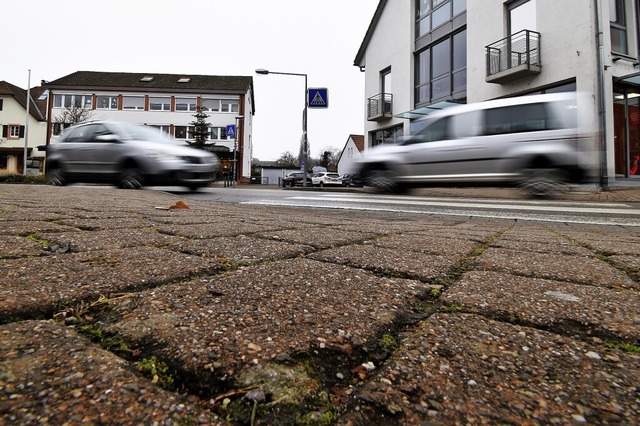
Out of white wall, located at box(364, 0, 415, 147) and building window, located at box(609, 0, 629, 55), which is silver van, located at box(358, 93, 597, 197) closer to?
building window, located at box(609, 0, 629, 55)

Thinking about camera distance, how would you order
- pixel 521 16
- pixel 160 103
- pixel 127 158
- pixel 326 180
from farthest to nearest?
pixel 160 103 < pixel 326 180 < pixel 521 16 < pixel 127 158

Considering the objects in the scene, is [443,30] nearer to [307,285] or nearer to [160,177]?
[160,177]

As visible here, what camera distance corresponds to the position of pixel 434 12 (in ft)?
61.2

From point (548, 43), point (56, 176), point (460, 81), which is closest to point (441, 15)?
point (460, 81)

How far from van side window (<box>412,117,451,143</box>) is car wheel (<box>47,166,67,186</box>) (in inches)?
327

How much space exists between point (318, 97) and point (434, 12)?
7589mm

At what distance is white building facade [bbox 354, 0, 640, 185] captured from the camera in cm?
1155

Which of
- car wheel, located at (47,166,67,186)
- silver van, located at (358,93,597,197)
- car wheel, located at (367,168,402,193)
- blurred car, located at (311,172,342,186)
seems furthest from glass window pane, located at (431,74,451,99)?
car wheel, located at (47,166,67,186)

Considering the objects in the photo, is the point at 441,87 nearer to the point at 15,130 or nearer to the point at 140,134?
the point at 140,134

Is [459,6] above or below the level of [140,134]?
above

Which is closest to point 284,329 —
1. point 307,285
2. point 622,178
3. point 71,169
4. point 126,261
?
point 307,285

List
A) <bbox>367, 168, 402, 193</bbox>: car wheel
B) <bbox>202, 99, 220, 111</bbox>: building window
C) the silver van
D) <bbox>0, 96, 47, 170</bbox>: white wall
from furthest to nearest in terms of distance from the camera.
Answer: <bbox>0, 96, 47, 170</bbox>: white wall → <bbox>202, 99, 220, 111</bbox>: building window → <bbox>367, 168, 402, 193</bbox>: car wheel → the silver van

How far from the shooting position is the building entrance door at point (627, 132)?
40.1 feet

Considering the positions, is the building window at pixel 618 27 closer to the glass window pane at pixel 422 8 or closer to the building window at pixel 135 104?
the glass window pane at pixel 422 8
